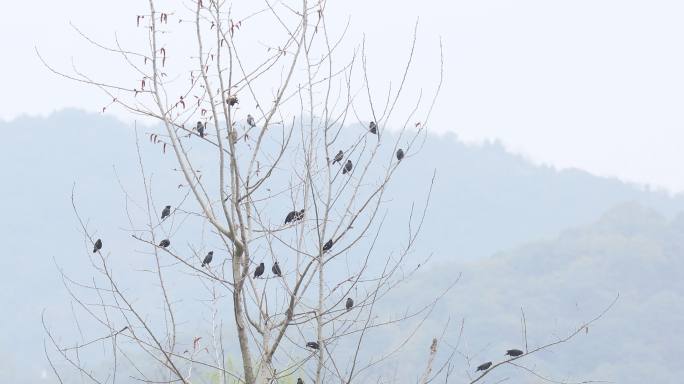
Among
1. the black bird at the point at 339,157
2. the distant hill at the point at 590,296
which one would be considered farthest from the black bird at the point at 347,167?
the distant hill at the point at 590,296

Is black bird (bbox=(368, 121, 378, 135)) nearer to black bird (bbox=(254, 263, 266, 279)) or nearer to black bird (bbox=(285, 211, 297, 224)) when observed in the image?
black bird (bbox=(285, 211, 297, 224))

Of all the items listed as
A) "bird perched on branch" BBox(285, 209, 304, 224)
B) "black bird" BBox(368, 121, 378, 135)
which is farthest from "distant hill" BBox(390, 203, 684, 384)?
"bird perched on branch" BBox(285, 209, 304, 224)

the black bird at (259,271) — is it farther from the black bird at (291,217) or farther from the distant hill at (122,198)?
the distant hill at (122,198)

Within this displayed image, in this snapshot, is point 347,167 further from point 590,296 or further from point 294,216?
point 590,296

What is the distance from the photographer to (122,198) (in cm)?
9575

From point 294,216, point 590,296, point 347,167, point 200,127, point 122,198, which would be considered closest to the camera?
point 200,127

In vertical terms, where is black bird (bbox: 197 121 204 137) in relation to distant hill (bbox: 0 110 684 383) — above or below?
below

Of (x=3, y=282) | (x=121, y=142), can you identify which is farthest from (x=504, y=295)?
(x=121, y=142)

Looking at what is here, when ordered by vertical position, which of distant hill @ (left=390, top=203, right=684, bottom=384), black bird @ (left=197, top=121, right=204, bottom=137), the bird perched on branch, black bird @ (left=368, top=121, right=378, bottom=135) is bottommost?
the bird perched on branch

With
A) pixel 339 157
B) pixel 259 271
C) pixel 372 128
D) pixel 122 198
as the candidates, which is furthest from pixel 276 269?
pixel 122 198

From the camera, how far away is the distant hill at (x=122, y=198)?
301 ft

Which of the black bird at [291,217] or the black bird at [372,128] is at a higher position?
the black bird at [372,128]

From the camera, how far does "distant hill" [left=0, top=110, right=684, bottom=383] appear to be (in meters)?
91.7

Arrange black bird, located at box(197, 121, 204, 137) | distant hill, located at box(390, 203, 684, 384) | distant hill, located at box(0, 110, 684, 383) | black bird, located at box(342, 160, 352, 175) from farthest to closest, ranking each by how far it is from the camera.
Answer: distant hill, located at box(0, 110, 684, 383), distant hill, located at box(390, 203, 684, 384), black bird, located at box(342, 160, 352, 175), black bird, located at box(197, 121, 204, 137)
